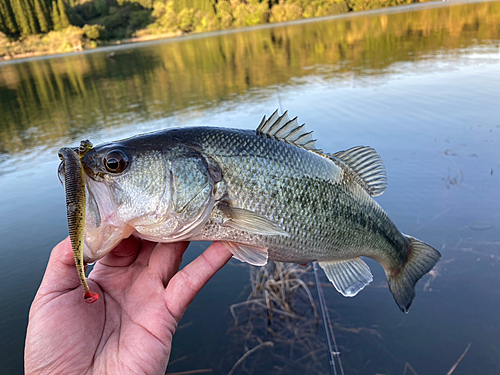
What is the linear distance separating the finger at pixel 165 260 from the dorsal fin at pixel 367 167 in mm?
1538

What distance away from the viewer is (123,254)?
8.12ft

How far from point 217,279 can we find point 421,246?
3.66m

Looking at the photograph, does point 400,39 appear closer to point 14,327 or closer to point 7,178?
point 7,178

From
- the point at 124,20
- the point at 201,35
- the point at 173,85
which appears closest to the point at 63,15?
the point at 124,20

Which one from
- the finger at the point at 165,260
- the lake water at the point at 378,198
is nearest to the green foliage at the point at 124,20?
the lake water at the point at 378,198

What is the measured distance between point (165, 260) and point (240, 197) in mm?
822

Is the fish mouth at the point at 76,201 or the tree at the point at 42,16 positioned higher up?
the tree at the point at 42,16

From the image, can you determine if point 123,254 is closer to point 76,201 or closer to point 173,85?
point 76,201

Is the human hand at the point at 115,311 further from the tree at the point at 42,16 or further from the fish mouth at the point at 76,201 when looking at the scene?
the tree at the point at 42,16

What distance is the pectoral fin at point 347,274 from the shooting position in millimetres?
2645

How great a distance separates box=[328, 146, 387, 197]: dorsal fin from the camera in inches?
105

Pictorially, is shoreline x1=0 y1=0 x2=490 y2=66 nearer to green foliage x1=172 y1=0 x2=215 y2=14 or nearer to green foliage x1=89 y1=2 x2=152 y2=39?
green foliage x1=89 y1=2 x2=152 y2=39

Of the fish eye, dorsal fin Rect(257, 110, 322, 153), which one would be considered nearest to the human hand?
the fish eye

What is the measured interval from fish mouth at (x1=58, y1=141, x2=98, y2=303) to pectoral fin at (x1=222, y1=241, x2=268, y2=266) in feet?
2.95
